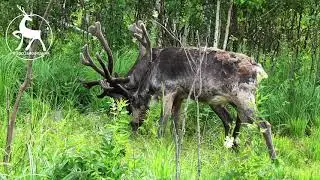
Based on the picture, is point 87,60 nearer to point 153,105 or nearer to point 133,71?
point 133,71

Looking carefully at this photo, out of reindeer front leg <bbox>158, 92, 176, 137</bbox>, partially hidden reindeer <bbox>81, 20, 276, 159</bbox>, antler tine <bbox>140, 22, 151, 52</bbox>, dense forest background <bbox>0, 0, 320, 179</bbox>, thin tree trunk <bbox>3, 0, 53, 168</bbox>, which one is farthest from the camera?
antler tine <bbox>140, 22, 151, 52</bbox>

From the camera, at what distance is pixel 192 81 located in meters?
7.80

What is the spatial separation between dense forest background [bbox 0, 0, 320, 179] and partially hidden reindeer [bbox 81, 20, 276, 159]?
0.77ft

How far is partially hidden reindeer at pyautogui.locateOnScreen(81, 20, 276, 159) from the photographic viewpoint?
289 inches

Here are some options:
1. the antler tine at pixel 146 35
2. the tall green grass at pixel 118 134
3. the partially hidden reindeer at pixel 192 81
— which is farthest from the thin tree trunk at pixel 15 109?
the antler tine at pixel 146 35

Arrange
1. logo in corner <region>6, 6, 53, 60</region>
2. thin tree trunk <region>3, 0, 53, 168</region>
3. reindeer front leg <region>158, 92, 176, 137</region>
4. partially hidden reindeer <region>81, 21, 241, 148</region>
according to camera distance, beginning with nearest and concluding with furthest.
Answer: thin tree trunk <region>3, 0, 53, 168</region>
reindeer front leg <region>158, 92, 176, 137</region>
partially hidden reindeer <region>81, 21, 241, 148</region>
logo in corner <region>6, 6, 53, 60</region>

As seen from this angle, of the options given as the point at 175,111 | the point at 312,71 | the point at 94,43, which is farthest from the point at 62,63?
the point at 312,71

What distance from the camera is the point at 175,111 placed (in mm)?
8359

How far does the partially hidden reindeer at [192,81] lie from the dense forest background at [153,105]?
233mm

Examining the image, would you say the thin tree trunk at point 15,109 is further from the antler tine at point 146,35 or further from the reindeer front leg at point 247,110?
the antler tine at point 146,35

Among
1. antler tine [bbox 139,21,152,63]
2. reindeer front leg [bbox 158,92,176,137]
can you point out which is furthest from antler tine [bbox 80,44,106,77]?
reindeer front leg [bbox 158,92,176,137]

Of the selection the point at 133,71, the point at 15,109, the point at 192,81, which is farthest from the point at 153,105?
the point at 15,109

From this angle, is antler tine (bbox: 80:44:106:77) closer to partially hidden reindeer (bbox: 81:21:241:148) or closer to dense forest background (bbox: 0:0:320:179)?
partially hidden reindeer (bbox: 81:21:241:148)

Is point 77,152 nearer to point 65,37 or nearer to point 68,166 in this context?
point 68,166
